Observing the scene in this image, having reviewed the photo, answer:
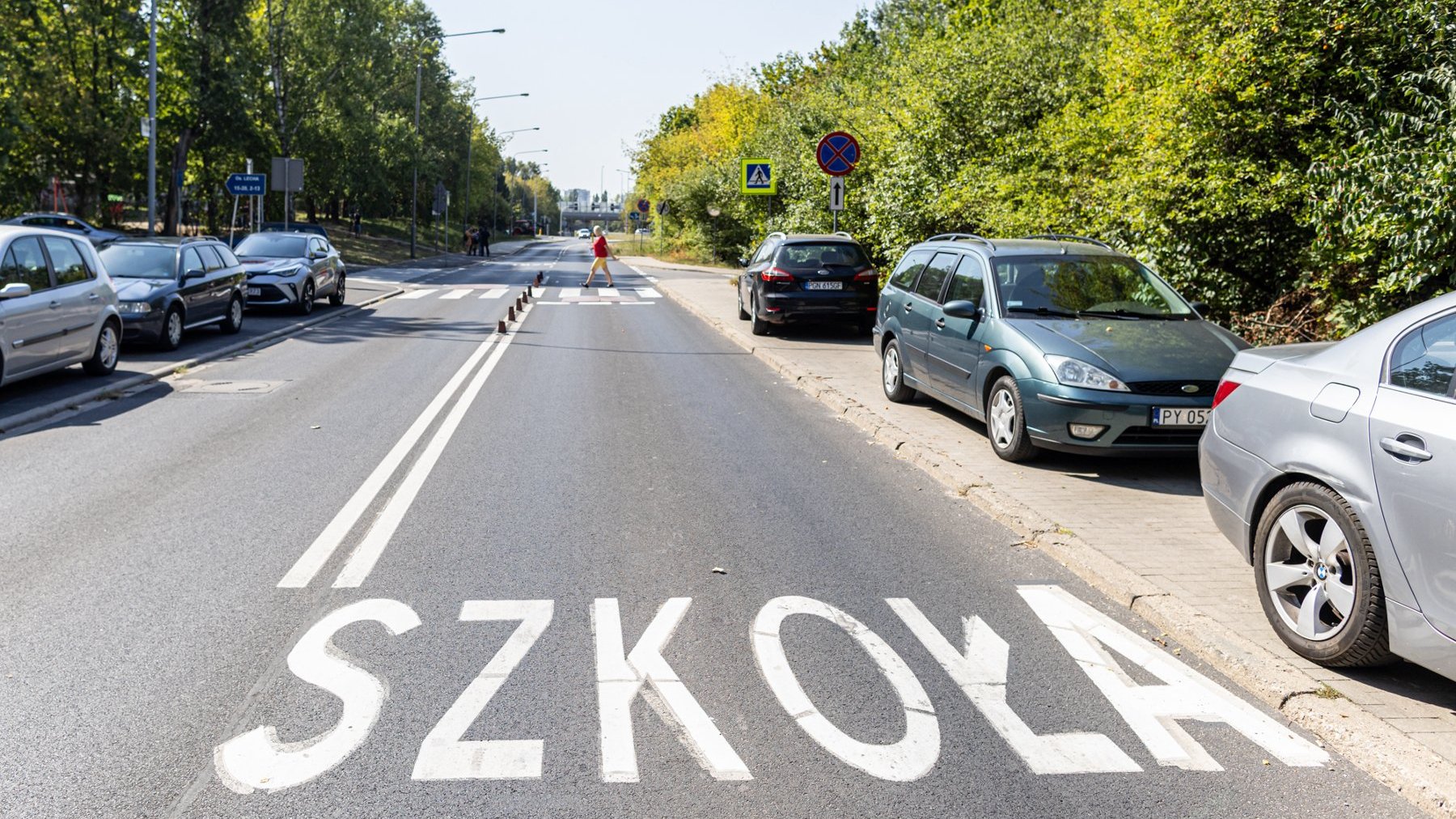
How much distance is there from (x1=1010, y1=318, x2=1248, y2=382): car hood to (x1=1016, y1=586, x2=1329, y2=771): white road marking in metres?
3.11

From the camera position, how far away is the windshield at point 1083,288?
9156 mm

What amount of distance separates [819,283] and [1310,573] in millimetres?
13459

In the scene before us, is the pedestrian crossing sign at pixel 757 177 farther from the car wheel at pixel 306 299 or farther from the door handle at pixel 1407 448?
the door handle at pixel 1407 448

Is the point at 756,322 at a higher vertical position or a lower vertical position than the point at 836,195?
lower

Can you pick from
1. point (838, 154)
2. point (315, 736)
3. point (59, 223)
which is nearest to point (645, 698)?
point (315, 736)

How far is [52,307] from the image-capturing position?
1152 cm

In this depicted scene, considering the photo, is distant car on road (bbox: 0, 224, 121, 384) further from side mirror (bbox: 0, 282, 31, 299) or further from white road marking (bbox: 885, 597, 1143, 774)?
white road marking (bbox: 885, 597, 1143, 774)

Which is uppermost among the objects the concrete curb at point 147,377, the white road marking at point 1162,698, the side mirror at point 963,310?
the side mirror at point 963,310

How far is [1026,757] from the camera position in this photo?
3.79 m

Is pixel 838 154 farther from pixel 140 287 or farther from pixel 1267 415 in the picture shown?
pixel 1267 415

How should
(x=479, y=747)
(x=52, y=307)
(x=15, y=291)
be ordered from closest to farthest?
(x=479, y=747), (x=15, y=291), (x=52, y=307)

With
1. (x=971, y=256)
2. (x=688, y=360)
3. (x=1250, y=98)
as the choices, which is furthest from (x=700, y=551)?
(x=688, y=360)

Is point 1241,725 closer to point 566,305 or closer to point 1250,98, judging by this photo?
point 1250,98

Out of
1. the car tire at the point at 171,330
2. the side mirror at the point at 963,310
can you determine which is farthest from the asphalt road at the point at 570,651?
the car tire at the point at 171,330
